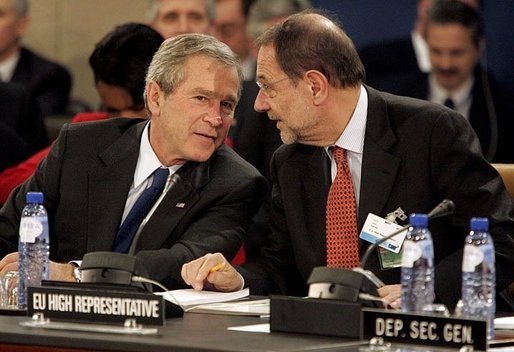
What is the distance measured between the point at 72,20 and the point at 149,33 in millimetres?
2765

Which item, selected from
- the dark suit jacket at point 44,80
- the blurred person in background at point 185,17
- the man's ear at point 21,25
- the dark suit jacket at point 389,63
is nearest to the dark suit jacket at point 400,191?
the dark suit jacket at point 389,63

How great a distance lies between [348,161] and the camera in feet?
14.0

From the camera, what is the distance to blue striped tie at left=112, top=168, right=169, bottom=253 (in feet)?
14.3

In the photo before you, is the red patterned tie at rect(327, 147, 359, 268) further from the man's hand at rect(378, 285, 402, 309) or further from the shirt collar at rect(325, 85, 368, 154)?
the man's hand at rect(378, 285, 402, 309)

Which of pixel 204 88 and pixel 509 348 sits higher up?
pixel 204 88

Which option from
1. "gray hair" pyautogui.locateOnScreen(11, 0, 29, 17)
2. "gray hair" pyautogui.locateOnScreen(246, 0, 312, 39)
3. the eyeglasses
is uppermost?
"gray hair" pyautogui.locateOnScreen(11, 0, 29, 17)

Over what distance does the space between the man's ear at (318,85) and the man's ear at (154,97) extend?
22.9 inches

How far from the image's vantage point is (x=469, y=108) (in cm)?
630

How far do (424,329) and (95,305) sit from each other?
860 millimetres

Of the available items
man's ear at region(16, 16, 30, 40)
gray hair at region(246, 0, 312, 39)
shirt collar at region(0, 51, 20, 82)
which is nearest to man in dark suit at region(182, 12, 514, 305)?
gray hair at region(246, 0, 312, 39)

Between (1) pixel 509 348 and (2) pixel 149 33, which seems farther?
(2) pixel 149 33

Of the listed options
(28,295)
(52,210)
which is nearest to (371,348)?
(28,295)

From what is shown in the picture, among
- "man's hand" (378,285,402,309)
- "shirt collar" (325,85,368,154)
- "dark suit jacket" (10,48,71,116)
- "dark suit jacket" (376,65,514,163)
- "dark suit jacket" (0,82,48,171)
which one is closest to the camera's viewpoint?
"man's hand" (378,285,402,309)

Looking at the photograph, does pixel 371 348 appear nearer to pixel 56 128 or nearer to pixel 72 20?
pixel 56 128
